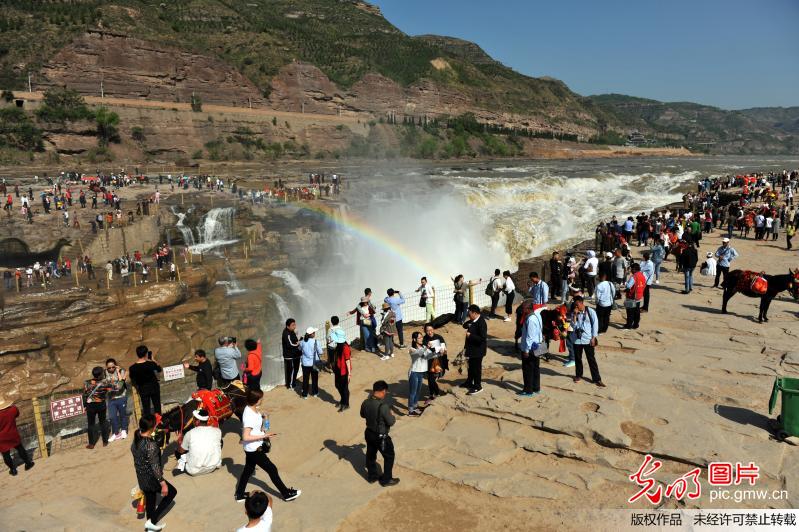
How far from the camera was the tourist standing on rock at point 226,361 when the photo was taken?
7.57 m

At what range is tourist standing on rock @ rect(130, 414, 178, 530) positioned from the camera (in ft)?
15.9

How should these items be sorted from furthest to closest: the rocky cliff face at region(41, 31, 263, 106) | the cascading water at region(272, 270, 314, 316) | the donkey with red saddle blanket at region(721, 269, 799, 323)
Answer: the rocky cliff face at region(41, 31, 263, 106)
the cascading water at region(272, 270, 314, 316)
the donkey with red saddle blanket at region(721, 269, 799, 323)

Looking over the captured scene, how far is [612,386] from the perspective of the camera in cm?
737

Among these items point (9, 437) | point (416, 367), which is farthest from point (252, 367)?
point (9, 437)

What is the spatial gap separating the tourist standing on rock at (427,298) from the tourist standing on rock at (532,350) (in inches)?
164

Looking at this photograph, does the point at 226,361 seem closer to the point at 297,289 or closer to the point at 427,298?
the point at 427,298

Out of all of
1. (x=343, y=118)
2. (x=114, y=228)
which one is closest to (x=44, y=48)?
(x=343, y=118)

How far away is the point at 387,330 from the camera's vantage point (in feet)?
32.9

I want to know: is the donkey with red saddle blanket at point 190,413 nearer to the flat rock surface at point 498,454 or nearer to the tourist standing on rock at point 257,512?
the flat rock surface at point 498,454

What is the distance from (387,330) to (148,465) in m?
5.64

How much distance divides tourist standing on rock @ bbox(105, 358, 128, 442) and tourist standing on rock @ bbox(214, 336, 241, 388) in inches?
50.6

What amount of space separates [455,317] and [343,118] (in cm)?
7570

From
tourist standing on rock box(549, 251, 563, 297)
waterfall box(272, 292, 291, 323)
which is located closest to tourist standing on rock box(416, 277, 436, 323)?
tourist standing on rock box(549, 251, 563, 297)

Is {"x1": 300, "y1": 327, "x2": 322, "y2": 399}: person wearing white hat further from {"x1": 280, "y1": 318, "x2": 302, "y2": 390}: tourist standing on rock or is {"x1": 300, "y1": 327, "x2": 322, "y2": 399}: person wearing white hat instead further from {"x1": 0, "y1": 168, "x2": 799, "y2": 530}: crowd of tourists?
{"x1": 280, "y1": 318, "x2": 302, "y2": 390}: tourist standing on rock
